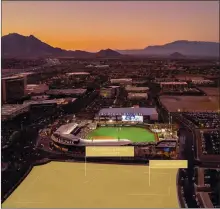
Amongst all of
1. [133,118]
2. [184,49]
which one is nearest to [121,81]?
[133,118]

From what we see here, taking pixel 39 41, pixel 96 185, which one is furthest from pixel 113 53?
pixel 96 185

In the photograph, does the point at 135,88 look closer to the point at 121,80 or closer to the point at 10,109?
the point at 121,80

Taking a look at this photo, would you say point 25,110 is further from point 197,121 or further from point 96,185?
point 197,121

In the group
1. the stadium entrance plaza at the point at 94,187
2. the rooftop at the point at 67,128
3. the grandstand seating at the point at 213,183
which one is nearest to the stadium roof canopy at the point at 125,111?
the rooftop at the point at 67,128

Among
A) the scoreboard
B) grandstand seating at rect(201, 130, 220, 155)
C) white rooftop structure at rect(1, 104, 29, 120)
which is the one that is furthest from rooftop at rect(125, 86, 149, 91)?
white rooftop structure at rect(1, 104, 29, 120)

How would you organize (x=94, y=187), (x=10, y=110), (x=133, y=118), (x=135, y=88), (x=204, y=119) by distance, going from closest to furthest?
(x=94, y=187) < (x=10, y=110) < (x=133, y=118) < (x=204, y=119) < (x=135, y=88)

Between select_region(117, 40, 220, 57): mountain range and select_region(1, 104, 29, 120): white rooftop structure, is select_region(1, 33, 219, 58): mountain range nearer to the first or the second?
select_region(117, 40, 220, 57): mountain range
